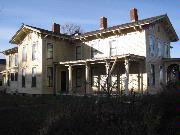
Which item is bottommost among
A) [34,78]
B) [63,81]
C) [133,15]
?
[63,81]

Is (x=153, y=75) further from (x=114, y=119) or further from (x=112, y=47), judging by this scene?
(x=114, y=119)

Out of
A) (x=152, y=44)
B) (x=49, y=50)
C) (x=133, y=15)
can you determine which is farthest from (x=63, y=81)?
(x=152, y=44)

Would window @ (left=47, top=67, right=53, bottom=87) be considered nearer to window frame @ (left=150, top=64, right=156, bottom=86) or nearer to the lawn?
window frame @ (left=150, top=64, right=156, bottom=86)

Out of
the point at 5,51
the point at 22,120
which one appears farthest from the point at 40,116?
the point at 5,51

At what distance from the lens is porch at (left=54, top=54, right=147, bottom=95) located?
861 inches

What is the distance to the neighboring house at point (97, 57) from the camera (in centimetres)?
2292

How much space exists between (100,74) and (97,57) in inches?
66.5

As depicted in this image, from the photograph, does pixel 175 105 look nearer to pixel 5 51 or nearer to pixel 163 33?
pixel 163 33

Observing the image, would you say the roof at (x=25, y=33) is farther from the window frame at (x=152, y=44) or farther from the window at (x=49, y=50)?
the window frame at (x=152, y=44)

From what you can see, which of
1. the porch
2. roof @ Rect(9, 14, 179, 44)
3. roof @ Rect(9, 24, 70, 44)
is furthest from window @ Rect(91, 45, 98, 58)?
roof @ Rect(9, 24, 70, 44)

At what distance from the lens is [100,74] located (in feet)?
84.4

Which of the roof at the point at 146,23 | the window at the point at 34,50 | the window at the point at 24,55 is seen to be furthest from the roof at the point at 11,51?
the roof at the point at 146,23

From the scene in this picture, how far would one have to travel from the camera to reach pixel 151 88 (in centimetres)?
2334

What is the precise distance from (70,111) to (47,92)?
13896 mm
